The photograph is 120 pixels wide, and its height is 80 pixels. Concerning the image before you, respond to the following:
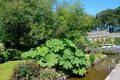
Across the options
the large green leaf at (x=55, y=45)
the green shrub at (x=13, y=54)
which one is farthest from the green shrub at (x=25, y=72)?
the green shrub at (x=13, y=54)

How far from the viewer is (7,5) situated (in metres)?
25.3

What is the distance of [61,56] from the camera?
19.1 meters

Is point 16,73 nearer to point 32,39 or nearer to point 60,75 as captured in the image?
point 60,75

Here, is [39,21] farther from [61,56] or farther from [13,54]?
[61,56]

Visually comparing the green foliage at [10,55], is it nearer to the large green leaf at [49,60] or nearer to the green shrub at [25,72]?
the large green leaf at [49,60]

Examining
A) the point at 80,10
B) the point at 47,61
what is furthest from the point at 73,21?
the point at 47,61

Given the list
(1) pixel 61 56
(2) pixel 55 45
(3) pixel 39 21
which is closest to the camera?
(1) pixel 61 56

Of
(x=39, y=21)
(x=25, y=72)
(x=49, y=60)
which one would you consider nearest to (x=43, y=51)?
(x=49, y=60)

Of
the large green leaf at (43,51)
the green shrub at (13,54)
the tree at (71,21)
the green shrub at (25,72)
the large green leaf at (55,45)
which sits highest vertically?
the tree at (71,21)

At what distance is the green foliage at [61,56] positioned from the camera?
59.8 feet

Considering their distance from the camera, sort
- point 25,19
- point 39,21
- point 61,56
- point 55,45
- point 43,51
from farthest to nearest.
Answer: point 39,21
point 25,19
point 55,45
point 61,56
point 43,51

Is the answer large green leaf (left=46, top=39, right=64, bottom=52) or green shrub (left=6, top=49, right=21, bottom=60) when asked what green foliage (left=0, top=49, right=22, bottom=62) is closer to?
green shrub (left=6, top=49, right=21, bottom=60)

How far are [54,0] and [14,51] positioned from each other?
298 inches

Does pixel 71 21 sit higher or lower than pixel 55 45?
higher
